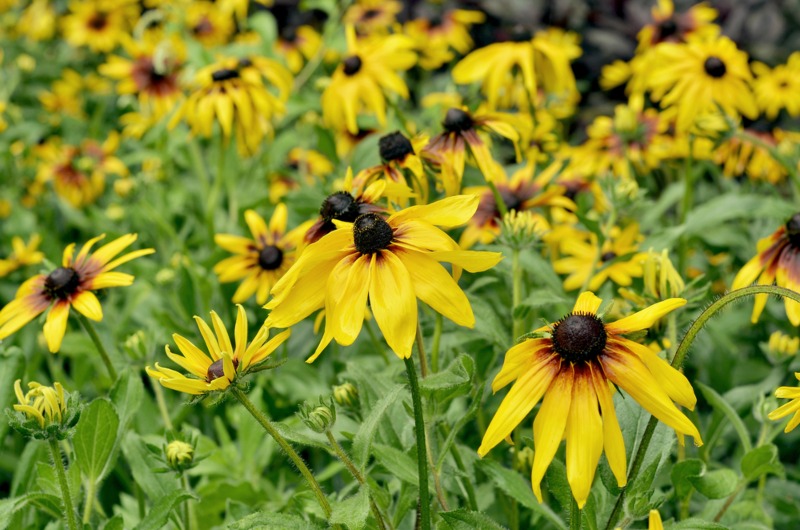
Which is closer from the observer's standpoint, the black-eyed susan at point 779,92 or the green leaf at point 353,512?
the green leaf at point 353,512

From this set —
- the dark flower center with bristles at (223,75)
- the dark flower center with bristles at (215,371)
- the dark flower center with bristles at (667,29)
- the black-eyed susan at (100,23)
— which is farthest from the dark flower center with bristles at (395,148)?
the black-eyed susan at (100,23)

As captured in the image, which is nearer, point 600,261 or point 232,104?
point 600,261

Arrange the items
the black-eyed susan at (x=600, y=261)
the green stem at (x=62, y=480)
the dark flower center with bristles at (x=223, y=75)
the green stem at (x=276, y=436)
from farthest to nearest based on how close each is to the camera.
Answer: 1. the dark flower center with bristles at (x=223, y=75)
2. the black-eyed susan at (x=600, y=261)
3. the green stem at (x=62, y=480)
4. the green stem at (x=276, y=436)

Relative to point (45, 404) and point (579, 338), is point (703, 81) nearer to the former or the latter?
point (579, 338)

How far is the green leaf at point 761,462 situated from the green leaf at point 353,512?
0.56 meters

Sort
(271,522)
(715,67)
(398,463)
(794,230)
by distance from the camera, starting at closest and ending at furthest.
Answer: (271,522), (398,463), (794,230), (715,67)

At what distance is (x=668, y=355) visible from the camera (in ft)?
3.80

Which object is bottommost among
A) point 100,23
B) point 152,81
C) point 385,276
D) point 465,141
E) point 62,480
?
point 100,23

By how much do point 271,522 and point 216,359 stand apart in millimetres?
191

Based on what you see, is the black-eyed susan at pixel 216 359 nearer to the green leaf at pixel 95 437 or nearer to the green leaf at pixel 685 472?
the green leaf at pixel 95 437

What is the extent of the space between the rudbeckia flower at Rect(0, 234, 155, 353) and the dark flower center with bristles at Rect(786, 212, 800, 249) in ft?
3.07

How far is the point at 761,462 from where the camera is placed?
120 cm

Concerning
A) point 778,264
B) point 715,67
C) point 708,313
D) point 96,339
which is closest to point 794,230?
point 778,264

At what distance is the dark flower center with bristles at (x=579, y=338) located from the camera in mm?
894
